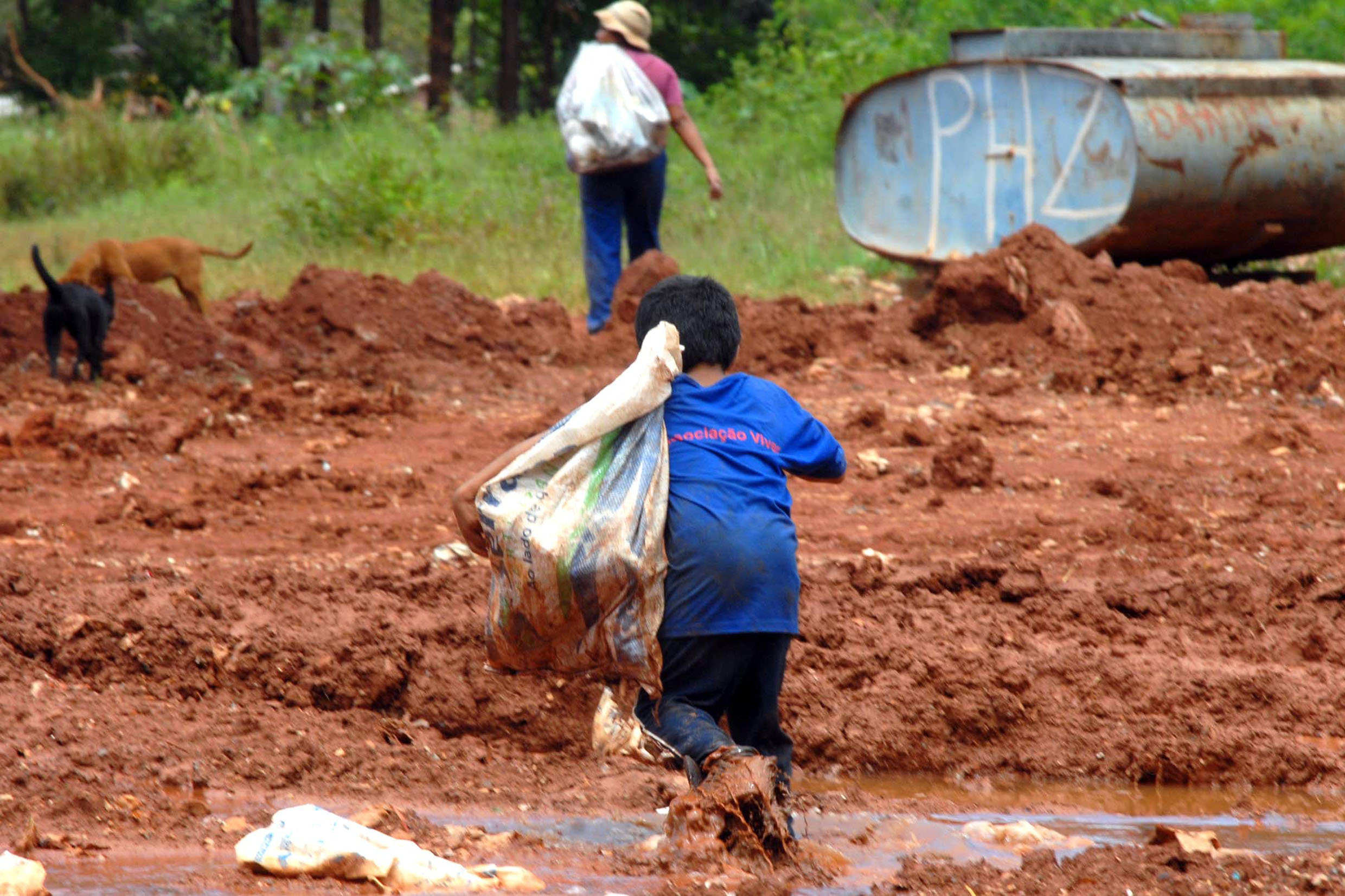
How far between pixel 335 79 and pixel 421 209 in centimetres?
649

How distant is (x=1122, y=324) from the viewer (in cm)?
798

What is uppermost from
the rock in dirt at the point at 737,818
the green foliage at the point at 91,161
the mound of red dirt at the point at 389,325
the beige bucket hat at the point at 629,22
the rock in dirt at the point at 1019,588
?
the beige bucket hat at the point at 629,22

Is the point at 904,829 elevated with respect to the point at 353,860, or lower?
lower

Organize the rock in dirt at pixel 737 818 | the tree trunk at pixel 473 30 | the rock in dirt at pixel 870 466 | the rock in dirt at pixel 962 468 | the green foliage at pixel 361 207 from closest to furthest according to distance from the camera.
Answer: the rock in dirt at pixel 737 818 < the rock in dirt at pixel 962 468 < the rock in dirt at pixel 870 466 < the green foliage at pixel 361 207 < the tree trunk at pixel 473 30

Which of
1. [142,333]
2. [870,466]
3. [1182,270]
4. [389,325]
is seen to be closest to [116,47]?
[142,333]

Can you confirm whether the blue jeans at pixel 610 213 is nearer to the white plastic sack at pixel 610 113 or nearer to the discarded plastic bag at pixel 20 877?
the white plastic sack at pixel 610 113

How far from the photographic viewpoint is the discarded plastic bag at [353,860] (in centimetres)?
261

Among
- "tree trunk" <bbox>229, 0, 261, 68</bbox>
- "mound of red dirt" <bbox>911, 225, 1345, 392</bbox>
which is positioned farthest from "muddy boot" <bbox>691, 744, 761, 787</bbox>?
"tree trunk" <bbox>229, 0, 261, 68</bbox>

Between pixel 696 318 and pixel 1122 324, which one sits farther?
pixel 1122 324

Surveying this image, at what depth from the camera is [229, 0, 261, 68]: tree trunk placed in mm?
20422

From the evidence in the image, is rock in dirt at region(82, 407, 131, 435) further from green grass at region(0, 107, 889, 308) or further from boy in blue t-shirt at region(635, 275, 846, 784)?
green grass at region(0, 107, 889, 308)

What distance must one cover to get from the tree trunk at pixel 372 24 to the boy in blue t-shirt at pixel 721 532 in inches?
697

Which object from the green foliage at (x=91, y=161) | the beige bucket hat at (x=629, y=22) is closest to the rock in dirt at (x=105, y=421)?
the beige bucket hat at (x=629, y=22)

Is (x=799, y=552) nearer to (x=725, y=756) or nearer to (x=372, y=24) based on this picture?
(x=725, y=756)
